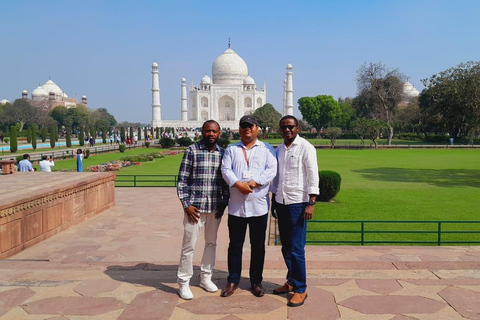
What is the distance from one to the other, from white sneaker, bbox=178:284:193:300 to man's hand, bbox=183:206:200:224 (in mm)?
461

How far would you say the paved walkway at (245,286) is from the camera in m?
2.81

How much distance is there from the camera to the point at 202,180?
322 cm

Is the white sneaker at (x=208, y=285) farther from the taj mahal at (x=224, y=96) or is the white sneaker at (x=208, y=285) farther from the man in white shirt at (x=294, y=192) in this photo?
the taj mahal at (x=224, y=96)

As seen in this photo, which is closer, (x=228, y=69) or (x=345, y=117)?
(x=345, y=117)

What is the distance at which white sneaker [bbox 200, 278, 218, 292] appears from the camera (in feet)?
10.4

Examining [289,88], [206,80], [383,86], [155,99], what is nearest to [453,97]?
[383,86]

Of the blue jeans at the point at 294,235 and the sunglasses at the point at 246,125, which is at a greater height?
the sunglasses at the point at 246,125

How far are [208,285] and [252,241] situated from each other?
1.49 ft

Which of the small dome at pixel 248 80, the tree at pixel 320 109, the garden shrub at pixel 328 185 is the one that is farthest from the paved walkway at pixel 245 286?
the small dome at pixel 248 80

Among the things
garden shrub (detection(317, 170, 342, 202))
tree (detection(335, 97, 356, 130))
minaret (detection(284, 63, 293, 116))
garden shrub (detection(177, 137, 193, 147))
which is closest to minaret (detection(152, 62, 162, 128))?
minaret (detection(284, 63, 293, 116))

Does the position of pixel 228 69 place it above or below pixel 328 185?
above

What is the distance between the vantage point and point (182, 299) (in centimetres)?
305

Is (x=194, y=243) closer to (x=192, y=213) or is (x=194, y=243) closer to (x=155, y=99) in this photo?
(x=192, y=213)

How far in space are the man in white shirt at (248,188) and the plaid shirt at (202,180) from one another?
13cm
